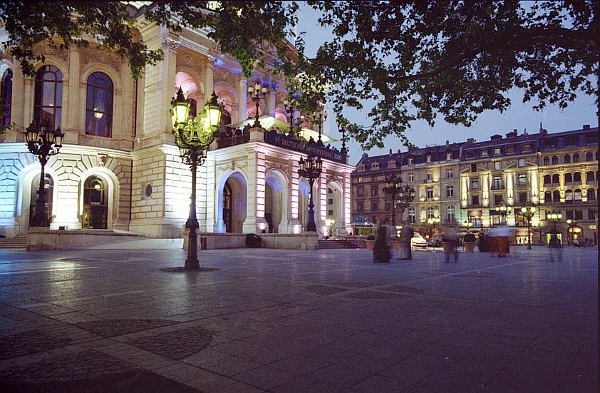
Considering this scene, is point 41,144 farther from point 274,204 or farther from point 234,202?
point 274,204

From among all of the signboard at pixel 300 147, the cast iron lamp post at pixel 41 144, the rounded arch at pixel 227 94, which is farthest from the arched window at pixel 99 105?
the signboard at pixel 300 147

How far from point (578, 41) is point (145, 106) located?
30354 millimetres

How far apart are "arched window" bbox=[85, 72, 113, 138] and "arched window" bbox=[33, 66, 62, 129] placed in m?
1.91

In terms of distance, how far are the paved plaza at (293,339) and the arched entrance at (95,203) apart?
24.6 meters

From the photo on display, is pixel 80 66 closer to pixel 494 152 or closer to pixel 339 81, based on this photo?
pixel 339 81

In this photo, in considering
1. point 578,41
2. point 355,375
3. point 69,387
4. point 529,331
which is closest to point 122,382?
point 69,387

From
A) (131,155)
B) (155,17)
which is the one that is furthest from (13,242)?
(155,17)

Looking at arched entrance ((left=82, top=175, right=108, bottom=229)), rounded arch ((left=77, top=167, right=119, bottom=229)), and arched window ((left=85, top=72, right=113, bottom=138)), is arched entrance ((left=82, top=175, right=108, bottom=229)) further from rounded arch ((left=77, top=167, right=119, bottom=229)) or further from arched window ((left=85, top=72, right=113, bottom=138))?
arched window ((left=85, top=72, right=113, bottom=138))

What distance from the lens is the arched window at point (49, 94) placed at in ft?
100

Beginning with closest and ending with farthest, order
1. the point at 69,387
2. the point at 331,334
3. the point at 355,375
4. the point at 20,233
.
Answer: the point at 69,387, the point at 355,375, the point at 331,334, the point at 20,233

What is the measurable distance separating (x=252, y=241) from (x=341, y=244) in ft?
24.1

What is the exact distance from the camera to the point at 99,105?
31938mm

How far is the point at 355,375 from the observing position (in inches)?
134

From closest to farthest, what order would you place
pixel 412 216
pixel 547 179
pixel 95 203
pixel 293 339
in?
pixel 293 339
pixel 95 203
pixel 547 179
pixel 412 216
